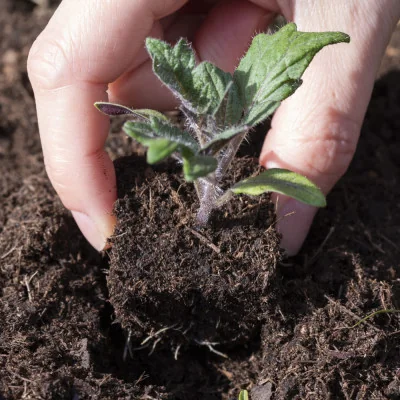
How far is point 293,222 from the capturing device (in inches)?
101

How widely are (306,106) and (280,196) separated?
47cm

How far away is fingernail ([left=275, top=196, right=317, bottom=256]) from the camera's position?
2.55m

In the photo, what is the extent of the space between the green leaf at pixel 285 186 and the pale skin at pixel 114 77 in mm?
446

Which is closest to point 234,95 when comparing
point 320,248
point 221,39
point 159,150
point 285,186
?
point 285,186

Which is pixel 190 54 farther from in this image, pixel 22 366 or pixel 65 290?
pixel 22 366

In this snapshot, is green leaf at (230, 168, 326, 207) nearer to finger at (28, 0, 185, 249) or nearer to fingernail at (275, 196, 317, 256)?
fingernail at (275, 196, 317, 256)

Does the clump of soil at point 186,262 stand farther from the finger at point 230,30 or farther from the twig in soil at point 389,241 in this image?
the finger at point 230,30

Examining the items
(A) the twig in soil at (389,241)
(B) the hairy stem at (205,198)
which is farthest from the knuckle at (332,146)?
(B) the hairy stem at (205,198)

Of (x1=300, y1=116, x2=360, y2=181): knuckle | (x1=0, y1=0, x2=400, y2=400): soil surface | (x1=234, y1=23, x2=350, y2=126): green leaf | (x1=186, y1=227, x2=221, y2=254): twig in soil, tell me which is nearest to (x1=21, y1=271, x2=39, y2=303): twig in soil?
(x1=0, y1=0, x2=400, y2=400): soil surface

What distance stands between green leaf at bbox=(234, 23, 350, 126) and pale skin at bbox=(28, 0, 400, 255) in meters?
0.53

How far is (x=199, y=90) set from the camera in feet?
7.00

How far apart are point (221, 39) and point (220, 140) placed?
1514 millimetres

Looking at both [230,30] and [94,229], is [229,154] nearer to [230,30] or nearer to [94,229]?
[94,229]

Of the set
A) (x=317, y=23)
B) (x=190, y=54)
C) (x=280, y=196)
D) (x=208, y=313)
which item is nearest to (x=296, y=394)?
(x=208, y=313)
